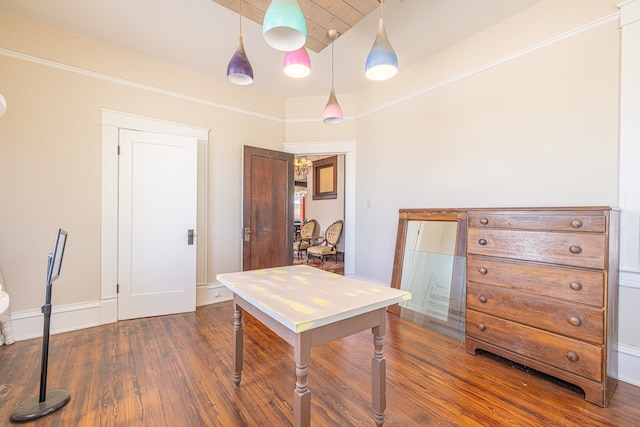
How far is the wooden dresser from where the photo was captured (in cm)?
181

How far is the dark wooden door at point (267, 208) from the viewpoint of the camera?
3912 millimetres

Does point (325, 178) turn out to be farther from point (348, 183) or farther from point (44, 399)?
point (44, 399)

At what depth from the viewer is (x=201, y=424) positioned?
5.27 ft

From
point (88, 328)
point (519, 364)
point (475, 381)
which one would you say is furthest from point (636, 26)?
point (88, 328)

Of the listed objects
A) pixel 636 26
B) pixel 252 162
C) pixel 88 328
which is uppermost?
pixel 636 26

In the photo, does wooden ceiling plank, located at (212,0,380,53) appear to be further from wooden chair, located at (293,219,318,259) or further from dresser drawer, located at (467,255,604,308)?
wooden chair, located at (293,219,318,259)

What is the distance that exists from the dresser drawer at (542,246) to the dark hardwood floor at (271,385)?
907mm

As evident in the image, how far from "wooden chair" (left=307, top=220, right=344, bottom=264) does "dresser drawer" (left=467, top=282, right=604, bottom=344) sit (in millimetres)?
3957

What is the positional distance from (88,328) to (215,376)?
1869 millimetres

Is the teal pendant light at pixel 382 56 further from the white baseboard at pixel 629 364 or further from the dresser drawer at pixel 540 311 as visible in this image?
the white baseboard at pixel 629 364

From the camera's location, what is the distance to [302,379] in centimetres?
127

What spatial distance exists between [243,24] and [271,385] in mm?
3225

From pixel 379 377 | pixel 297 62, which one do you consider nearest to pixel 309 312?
pixel 379 377

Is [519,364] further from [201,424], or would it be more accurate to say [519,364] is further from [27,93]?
[27,93]
